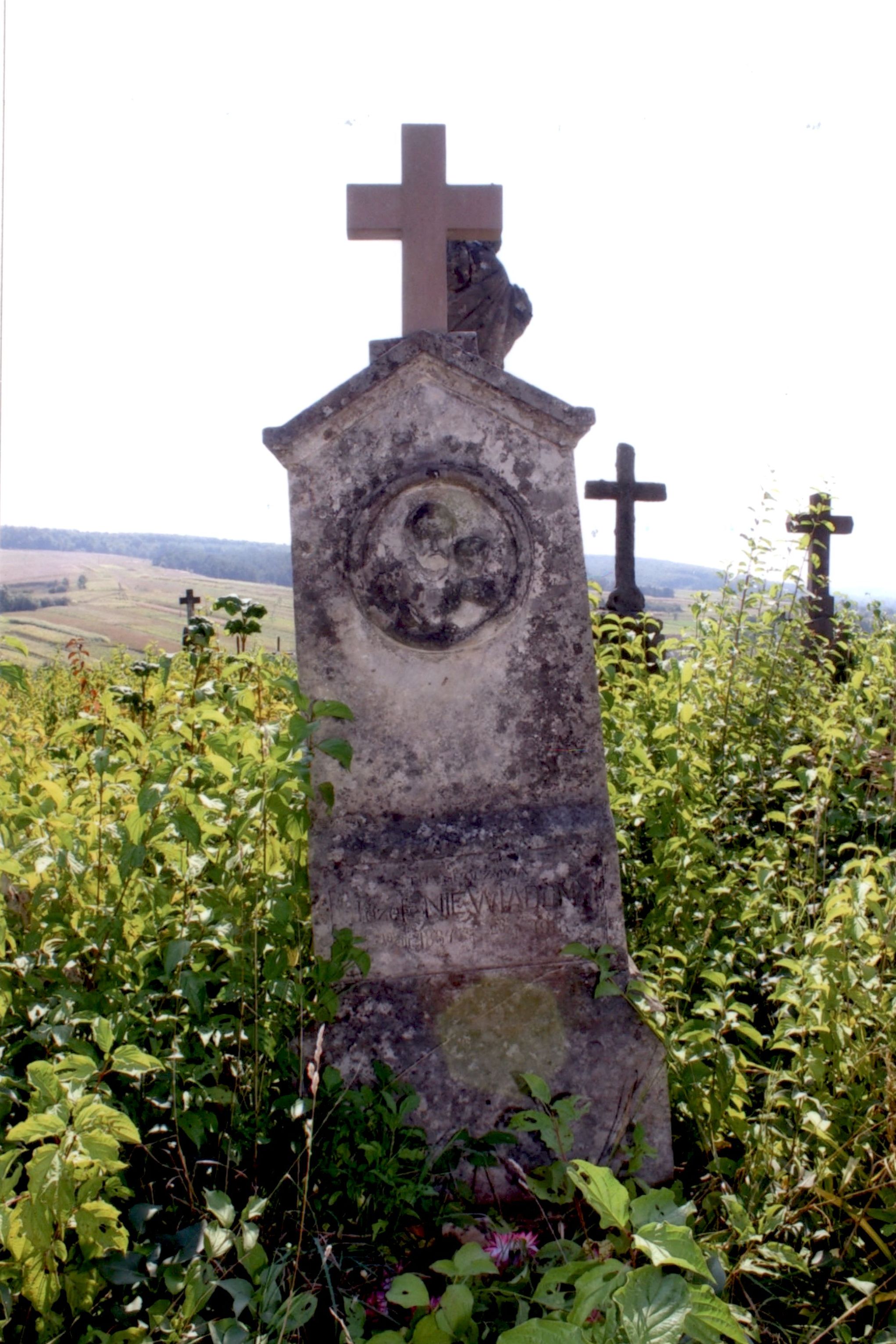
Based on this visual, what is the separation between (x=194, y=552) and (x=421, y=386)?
128ft

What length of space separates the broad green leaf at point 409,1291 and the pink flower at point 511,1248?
1.96ft

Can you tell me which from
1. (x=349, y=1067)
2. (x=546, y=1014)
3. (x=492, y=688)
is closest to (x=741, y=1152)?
(x=546, y=1014)

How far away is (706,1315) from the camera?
121 cm

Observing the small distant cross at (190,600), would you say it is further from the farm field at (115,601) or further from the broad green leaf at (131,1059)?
the broad green leaf at (131,1059)

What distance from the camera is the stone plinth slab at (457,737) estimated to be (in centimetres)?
257

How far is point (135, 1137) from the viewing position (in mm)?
1552

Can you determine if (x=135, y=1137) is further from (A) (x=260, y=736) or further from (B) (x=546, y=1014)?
(B) (x=546, y=1014)

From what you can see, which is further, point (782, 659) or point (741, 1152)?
point (782, 659)

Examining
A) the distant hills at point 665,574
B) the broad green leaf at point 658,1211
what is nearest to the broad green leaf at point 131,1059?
the broad green leaf at point 658,1211

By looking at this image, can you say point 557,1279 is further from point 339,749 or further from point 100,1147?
point 339,749

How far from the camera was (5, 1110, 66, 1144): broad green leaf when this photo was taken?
151 cm

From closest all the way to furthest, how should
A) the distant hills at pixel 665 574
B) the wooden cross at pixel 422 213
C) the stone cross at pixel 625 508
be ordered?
the wooden cross at pixel 422 213
the stone cross at pixel 625 508
the distant hills at pixel 665 574

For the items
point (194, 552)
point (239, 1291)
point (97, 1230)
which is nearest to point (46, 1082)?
point (97, 1230)

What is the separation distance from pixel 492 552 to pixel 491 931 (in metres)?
1.03
